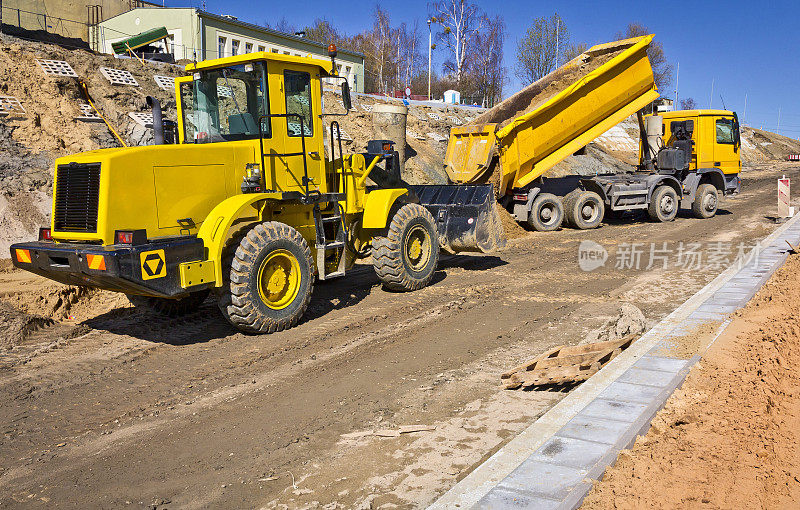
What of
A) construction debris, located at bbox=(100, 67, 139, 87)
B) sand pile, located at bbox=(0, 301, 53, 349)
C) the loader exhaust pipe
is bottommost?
sand pile, located at bbox=(0, 301, 53, 349)

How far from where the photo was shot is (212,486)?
3740mm

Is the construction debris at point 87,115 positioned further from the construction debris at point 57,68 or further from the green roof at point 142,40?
the green roof at point 142,40

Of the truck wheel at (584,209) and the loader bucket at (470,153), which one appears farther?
the truck wheel at (584,209)

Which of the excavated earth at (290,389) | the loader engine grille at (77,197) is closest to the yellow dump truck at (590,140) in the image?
the excavated earth at (290,389)

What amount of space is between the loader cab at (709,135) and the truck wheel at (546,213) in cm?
426

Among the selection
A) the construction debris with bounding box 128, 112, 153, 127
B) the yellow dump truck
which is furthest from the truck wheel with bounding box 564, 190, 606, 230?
the construction debris with bounding box 128, 112, 153, 127

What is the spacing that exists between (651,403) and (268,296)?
4.04 metres

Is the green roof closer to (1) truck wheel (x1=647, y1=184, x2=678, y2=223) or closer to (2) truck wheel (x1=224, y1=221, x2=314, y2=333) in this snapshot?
(1) truck wheel (x1=647, y1=184, x2=678, y2=223)

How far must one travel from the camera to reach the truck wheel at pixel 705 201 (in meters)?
16.7

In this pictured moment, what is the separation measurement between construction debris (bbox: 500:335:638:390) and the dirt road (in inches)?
5.7

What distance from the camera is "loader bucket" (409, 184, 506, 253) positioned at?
948 cm

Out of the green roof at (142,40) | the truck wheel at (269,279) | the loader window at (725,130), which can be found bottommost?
the truck wheel at (269,279)

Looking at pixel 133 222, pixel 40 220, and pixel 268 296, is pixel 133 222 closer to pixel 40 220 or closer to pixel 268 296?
pixel 268 296

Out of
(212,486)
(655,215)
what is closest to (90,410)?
(212,486)
